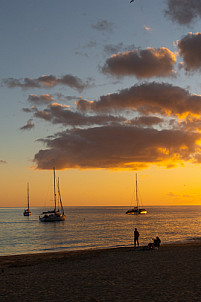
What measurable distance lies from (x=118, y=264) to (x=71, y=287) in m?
8.63

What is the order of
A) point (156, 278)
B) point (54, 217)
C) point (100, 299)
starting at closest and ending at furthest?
point (100, 299), point (156, 278), point (54, 217)

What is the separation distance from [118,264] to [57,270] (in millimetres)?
4982

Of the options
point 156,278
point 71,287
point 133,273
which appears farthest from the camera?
point 133,273

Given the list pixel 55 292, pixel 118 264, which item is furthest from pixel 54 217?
pixel 55 292

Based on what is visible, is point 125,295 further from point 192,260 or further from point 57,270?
point 192,260

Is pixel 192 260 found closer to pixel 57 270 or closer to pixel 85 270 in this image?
pixel 85 270

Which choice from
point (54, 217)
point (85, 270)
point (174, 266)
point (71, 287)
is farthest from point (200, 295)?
point (54, 217)

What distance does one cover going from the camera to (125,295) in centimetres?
1452

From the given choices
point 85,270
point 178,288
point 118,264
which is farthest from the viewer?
point 118,264

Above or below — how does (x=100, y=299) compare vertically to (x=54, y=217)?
above

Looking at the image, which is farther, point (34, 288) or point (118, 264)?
point (118, 264)

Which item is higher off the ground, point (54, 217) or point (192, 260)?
point (192, 260)

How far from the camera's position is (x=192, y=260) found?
25.4 m

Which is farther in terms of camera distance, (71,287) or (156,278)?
(156,278)
